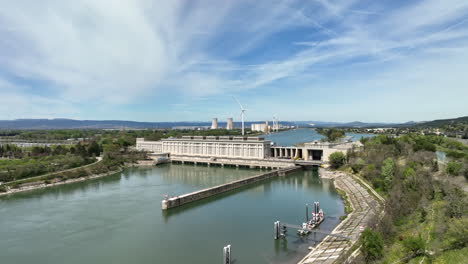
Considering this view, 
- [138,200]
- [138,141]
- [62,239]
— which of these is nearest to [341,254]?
[62,239]

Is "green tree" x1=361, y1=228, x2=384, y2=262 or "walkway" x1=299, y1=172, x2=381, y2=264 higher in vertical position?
"green tree" x1=361, y1=228, x2=384, y2=262

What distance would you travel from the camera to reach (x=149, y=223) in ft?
53.9

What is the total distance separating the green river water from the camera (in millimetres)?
12391

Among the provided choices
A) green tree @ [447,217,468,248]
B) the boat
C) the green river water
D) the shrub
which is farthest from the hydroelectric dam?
green tree @ [447,217,468,248]

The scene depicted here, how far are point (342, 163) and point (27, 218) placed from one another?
2894 cm

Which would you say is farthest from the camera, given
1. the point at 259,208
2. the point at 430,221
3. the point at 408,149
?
the point at 408,149

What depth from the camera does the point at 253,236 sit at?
1418cm

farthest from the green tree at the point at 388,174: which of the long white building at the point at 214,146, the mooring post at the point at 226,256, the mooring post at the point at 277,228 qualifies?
the long white building at the point at 214,146

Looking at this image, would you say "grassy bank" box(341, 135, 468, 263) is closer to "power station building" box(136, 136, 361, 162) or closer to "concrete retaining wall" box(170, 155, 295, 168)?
"concrete retaining wall" box(170, 155, 295, 168)

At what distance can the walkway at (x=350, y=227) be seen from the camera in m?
11.3

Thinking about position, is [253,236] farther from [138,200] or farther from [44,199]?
[44,199]

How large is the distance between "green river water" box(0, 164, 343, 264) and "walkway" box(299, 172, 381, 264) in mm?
829

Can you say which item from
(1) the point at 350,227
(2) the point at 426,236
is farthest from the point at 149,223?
(2) the point at 426,236

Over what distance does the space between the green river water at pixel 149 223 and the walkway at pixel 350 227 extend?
83cm
